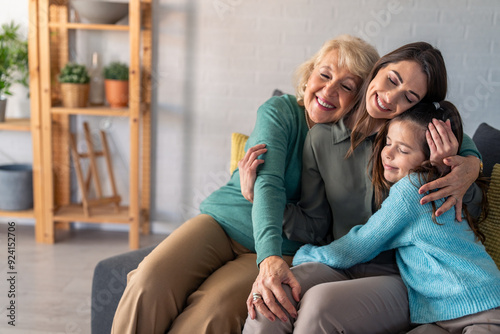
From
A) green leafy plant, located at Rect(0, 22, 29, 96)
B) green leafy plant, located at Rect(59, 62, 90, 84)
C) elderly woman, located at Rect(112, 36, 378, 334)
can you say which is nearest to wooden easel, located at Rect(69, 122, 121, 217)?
green leafy plant, located at Rect(59, 62, 90, 84)

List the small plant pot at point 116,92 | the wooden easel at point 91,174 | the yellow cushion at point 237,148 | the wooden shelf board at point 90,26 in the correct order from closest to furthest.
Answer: the yellow cushion at point 237,148 → the wooden shelf board at point 90,26 → the small plant pot at point 116,92 → the wooden easel at point 91,174

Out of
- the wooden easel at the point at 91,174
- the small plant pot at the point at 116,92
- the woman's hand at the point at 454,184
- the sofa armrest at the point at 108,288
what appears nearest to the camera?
the woman's hand at the point at 454,184

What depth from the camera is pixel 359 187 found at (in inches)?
→ 63.9

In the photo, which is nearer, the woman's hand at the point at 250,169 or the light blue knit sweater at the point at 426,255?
the light blue knit sweater at the point at 426,255

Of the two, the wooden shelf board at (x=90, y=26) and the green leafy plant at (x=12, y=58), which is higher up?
the wooden shelf board at (x=90, y=26)

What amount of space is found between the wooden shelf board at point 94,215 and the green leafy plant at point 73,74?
791mm

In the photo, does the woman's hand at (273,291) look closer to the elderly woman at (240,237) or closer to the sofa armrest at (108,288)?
the elderly woman at (240,237)

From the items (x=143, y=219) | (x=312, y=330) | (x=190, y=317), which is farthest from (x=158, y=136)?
(x=312, y=330)

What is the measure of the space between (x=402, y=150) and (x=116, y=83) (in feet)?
A: 6.45

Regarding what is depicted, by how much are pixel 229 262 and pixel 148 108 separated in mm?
1698

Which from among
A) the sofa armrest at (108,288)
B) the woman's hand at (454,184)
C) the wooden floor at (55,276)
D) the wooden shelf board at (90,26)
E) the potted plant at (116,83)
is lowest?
the wooden floor at (55,276)

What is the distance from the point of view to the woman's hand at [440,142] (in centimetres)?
140

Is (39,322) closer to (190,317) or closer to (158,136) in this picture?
(190,317)

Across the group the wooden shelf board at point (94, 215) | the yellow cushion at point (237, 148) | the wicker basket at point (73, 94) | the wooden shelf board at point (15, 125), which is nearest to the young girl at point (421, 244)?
the yellow cushion at point (237, 148)
